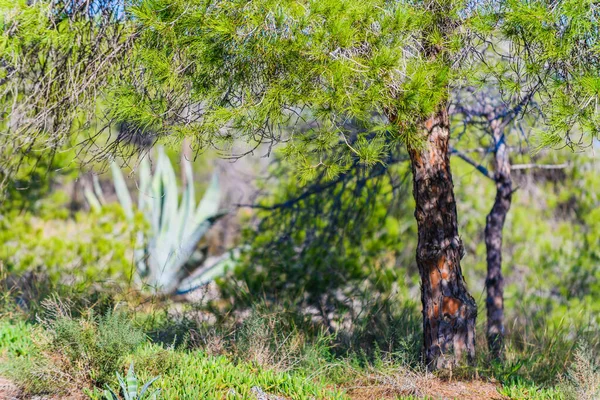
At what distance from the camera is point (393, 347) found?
5.71m

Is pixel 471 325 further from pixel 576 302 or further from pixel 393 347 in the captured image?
pixel 576 302

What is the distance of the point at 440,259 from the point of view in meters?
5.02

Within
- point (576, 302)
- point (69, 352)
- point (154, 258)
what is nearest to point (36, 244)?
point (154, 258)

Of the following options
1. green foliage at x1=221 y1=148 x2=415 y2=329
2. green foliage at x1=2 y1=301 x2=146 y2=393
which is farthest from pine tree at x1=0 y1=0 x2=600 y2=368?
green foliage at x1=221 y1=148 x2=415 y2=329

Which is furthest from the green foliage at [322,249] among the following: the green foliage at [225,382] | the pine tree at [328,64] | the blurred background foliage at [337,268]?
the pine tree at [328,64]

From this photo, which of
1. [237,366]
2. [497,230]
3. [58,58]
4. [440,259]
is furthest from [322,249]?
[58,58]

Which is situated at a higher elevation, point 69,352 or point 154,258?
point 69,352

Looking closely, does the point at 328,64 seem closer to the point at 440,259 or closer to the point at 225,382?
the point at 440,259

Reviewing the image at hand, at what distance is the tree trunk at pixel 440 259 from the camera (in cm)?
501

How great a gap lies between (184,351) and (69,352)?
3.28 feet

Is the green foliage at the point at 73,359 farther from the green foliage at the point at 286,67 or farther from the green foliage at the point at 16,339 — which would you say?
the green foliage at the point at 286,67

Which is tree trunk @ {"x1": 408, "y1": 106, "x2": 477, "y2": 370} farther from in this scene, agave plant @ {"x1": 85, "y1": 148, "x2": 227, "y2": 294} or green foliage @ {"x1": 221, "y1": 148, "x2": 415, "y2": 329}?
agave plant @ {"x1": 85, "y1": 148, "x2": 227, "y2": 294}

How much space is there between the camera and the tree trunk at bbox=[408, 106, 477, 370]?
197 inches

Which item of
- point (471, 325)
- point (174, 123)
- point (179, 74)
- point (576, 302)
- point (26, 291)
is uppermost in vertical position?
point (179, 74)
